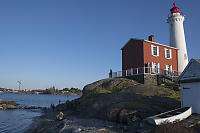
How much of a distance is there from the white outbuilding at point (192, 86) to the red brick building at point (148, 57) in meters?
11.7

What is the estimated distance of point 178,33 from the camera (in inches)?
1350

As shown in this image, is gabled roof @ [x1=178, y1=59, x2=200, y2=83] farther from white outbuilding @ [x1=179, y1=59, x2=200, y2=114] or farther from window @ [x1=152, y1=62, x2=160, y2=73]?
window @ [x1=152, y1=62, x2=160, y2=73]

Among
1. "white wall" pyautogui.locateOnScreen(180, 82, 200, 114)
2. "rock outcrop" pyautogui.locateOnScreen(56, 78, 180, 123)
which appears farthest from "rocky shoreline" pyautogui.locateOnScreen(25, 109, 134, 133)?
"white wall" pyautogui.locateOnScreen(180, 82, 200, 114)

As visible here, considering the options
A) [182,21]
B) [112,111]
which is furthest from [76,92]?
[112,111]

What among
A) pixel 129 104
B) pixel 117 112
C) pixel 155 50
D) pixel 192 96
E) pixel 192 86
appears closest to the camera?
pixel 192 96

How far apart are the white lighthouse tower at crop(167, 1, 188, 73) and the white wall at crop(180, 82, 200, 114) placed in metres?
19.9

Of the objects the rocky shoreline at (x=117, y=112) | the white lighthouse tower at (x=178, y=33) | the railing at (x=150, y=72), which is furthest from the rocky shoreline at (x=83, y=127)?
the white lighthouse tower at (x=178, y=33)

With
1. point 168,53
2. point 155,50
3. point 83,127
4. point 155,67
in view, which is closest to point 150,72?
point 155,67

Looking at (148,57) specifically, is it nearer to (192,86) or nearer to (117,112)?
(192,86)

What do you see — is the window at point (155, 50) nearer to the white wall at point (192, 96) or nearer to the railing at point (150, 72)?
the railing at point (150, 72)

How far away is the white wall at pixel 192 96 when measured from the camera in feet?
43.9

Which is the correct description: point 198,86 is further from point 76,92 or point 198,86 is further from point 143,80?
point 76,92

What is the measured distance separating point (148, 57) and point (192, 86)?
14890mm

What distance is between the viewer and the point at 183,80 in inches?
591
